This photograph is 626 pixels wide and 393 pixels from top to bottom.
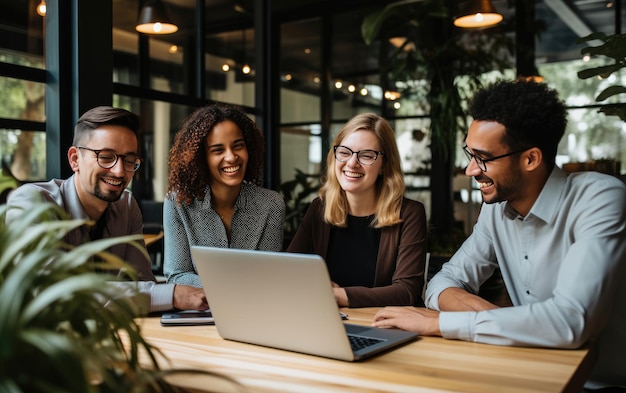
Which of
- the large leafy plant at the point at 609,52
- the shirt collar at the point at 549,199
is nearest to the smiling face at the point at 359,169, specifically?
the shirt collar at the point at 549,199

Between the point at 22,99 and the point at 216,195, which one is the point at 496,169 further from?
the point at 22,99

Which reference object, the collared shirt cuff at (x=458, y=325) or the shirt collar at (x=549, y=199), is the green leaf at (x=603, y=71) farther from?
the collared shirt cuff at (x=458, y=325)

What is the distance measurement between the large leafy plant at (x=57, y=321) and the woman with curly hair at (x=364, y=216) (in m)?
1.62

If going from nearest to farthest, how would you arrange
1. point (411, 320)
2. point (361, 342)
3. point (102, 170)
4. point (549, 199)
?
1. point (361, 342)
2. point (411, 320)
3. point (549, 199)
4. point (102, 170)

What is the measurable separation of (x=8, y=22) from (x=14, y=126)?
2.45 ft

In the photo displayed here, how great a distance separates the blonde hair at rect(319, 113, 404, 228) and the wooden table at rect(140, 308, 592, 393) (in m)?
0.99

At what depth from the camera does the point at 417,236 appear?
2.33 m

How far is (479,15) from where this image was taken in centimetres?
490

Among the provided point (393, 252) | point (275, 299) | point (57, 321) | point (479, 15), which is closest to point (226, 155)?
point (393, 252)

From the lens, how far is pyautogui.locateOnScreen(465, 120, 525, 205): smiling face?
1.79m

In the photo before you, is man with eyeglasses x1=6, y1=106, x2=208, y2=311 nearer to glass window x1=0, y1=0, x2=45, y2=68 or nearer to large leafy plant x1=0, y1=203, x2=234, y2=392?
large leafy plant x1=0, y1=203, x2=234, y2=392

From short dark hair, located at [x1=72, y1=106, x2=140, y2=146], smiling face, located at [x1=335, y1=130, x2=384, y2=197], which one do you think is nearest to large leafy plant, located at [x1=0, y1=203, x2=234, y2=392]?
short dark hair, located at [x1=72, y1=106, x2=140, y2=146]

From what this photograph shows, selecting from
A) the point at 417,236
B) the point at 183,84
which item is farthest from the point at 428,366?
the point at 183,84

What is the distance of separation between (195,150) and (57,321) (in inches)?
73.2
